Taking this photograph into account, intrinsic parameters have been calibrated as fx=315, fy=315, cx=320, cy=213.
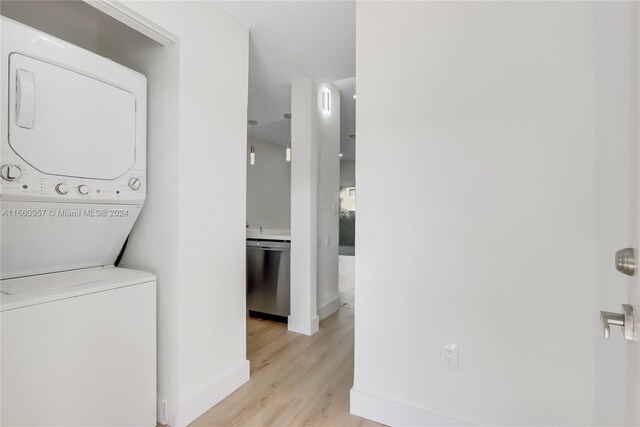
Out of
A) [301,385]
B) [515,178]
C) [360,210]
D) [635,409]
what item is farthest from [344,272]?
[635,409]

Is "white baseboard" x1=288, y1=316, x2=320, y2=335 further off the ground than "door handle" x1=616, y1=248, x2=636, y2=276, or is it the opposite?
"door handle" x1=616, y1=248, x2=636, y2=276

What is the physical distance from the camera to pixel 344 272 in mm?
6035

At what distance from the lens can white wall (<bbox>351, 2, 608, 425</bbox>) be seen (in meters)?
1.29

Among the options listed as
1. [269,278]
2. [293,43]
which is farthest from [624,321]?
[269,278]

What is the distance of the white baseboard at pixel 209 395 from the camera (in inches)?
63.9

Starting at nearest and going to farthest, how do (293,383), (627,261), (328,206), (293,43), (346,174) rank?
(627,261)
(293,383)
(293,43)
(328,206)
(346,174)

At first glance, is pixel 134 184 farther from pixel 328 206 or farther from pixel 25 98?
pixel 328 206

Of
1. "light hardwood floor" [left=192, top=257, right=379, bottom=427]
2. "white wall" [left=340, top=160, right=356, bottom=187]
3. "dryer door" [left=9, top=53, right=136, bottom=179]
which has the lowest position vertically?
"light hardwood floor" [left=192, top=257, right=379, bottom=427]

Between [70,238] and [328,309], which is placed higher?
[70,238]

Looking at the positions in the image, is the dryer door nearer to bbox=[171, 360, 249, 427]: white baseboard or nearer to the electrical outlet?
bbox=[171, 360, 249, 427]: white baseboard

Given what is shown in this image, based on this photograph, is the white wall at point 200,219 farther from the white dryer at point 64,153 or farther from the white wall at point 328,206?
the white wall at point 328,206

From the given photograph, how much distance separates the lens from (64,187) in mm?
1357

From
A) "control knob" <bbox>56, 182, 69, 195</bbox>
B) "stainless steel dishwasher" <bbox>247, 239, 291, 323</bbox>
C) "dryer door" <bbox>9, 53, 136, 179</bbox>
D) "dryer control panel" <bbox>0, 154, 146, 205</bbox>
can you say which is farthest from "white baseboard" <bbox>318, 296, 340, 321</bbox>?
"control knob" <bbox>56, 182, 69, 195</bbox>

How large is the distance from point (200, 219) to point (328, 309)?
2171mm
